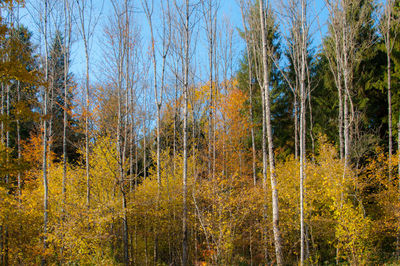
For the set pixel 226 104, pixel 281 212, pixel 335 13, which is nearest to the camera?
pixel 281 212

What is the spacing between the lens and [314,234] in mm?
9867

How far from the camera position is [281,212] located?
30.9 feet

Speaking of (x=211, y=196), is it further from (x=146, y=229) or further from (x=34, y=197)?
(x=34, y=197)

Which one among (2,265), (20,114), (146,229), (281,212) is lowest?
(2,265)

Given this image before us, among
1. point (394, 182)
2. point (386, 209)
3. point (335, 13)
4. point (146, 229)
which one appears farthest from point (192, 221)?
point (335, 13)

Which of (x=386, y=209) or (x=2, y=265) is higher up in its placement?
(x=386, y=209)

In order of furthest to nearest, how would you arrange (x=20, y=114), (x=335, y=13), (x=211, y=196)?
(x=335, y=13)
(x=211, y=196)
(x=20, y=114)

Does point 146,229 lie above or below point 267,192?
below

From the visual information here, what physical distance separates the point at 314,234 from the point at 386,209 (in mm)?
2605

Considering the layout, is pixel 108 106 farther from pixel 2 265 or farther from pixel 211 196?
pixel 2 265

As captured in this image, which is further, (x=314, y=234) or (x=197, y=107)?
(x=197, y=107)

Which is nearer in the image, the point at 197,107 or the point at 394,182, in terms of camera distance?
the point at 394,182

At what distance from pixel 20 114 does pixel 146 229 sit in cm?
598

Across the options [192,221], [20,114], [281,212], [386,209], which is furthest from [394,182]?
[20,114]
